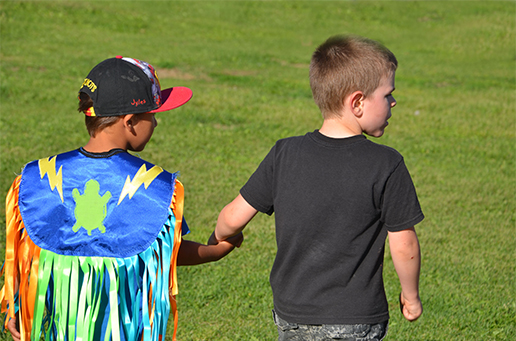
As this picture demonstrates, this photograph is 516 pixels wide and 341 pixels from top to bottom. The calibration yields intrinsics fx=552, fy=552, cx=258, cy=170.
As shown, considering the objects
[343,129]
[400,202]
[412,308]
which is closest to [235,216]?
[343,129]

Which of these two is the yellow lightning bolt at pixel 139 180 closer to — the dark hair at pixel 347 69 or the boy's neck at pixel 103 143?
the boy's neck at pixel 103 143

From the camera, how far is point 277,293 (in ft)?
7.09

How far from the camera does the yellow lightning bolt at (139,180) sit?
81.9 inches

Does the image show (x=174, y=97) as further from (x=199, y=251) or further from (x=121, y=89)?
(x=199, y=251)

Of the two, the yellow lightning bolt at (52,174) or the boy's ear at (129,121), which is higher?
the boy's ear at (129,121)

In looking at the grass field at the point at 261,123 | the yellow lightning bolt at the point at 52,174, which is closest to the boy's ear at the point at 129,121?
the yellow lightning bolt at the point at 52,174

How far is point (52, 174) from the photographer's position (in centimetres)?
211

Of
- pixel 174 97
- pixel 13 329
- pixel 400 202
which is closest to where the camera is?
pixel 400 202

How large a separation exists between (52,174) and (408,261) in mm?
1381

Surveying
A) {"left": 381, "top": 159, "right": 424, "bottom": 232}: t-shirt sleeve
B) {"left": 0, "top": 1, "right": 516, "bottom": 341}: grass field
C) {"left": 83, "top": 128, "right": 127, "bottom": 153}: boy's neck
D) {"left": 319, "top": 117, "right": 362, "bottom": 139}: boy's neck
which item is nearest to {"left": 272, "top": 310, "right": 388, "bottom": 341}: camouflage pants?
{"left": 381, "top": 159, "right": 424, "bottom": 232}: t-shirt sleeve

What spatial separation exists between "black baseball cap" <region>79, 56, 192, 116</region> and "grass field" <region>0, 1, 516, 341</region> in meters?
2.06

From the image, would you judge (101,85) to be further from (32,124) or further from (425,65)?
(425,65)

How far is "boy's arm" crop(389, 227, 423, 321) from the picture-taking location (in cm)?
201

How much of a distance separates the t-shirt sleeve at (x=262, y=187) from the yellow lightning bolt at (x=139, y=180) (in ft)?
1.19
